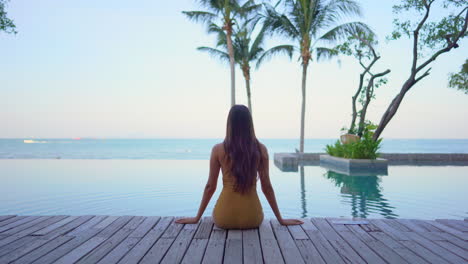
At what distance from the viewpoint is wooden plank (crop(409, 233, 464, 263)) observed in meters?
2.17

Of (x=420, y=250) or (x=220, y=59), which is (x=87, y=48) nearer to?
(x=220, y=59)

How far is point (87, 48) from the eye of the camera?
2025cm

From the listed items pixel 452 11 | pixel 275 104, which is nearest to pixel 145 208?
pixel 452 11

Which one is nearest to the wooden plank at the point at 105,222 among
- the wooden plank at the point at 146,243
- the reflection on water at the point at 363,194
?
the wooden plank at the point at 146,243

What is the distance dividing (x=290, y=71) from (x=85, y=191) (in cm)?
2894

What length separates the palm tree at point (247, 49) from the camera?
1609cm

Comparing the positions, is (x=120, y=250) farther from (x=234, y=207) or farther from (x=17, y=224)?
(x=17, y=224)

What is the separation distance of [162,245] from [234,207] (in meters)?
0.65

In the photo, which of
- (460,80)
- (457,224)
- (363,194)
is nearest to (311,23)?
(460,80)

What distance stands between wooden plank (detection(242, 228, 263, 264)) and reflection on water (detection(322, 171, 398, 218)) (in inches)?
113

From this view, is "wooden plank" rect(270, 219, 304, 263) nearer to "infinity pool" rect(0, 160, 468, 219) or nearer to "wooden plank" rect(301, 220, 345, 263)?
"wooden plank" rect(301, 220, 345, 263)

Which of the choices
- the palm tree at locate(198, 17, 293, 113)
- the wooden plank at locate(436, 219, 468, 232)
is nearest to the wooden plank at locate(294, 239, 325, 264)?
the wooden plank at locate(436, 219, 468, 232)

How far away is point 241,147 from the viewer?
8.57 feet

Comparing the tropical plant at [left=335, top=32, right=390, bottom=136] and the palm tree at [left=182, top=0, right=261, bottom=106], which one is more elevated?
the palm tree at [left=182, top=0, right=261, bottom=106]
